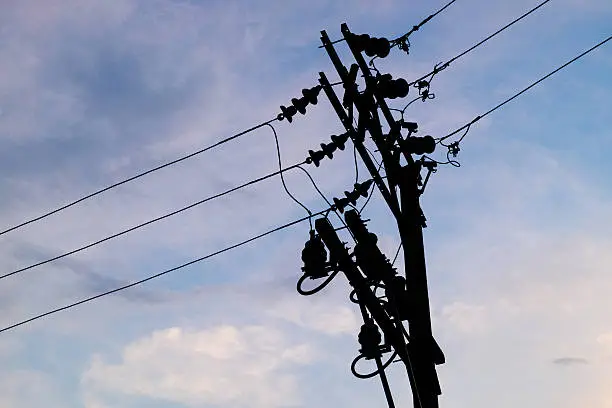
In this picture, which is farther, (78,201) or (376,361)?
(78,201)

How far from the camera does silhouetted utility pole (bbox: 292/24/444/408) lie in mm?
7949

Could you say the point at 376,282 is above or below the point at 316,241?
below

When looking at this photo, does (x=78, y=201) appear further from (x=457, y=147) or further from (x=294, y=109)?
(x=457, y=147)

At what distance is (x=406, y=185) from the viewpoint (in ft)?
28.1

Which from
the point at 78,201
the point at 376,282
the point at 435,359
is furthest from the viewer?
the point at 78,201

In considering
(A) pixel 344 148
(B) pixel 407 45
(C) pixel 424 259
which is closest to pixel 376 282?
(C) pixel 424 259

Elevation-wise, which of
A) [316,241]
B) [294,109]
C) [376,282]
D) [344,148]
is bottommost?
[376,282]

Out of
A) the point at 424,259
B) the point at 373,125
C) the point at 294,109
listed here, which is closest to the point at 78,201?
the point at 294,109

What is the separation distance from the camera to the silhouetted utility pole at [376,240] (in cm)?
795

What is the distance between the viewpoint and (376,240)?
8.62 meters

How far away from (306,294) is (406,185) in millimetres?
1745

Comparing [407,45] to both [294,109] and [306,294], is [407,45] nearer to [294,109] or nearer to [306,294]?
[294,109]

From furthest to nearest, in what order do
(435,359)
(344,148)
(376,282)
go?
(344,148), (376,282), (435,359)

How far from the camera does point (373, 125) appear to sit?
29.0ft
